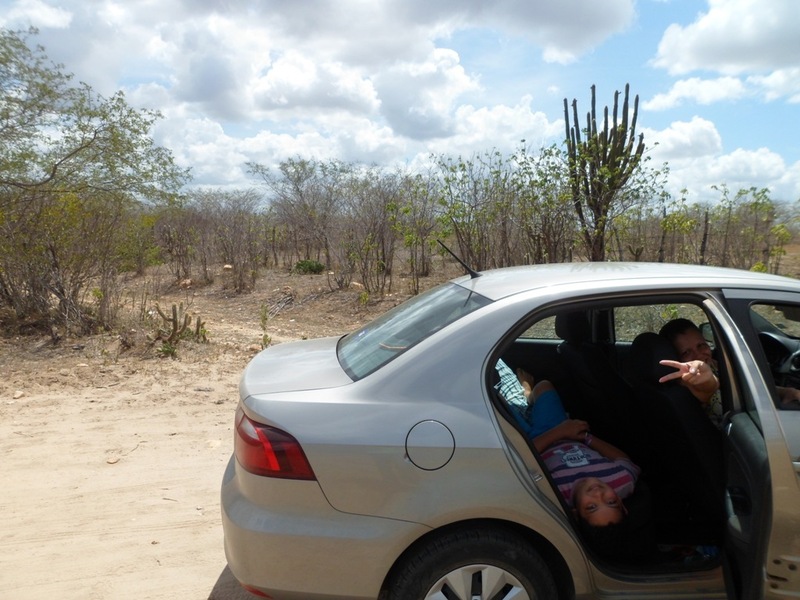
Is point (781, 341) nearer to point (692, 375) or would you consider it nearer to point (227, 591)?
point (692, 375)

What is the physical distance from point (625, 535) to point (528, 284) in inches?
43.5

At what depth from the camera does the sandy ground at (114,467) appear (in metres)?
3.27

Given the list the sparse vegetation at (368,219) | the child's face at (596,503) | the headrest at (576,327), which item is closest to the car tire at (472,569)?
the child's face at (596,503)

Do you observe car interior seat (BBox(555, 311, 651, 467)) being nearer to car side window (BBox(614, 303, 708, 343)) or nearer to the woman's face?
the woman's face

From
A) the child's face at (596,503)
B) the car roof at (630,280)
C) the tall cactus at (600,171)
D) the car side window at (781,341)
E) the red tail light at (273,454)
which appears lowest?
the child's face at (596,503)

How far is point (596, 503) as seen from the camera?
256 cm

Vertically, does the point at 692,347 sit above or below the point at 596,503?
above

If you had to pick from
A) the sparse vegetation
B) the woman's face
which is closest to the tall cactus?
the sparse vegetation

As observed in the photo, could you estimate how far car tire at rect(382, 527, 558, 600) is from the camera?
2.23 m

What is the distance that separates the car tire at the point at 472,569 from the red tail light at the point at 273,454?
1.63 ft

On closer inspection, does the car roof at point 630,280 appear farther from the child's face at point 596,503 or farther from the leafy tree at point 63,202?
the leafy tree at point 63,202

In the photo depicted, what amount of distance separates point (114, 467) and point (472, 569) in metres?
3.37

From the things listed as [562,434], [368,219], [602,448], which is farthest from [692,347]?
[368,219]

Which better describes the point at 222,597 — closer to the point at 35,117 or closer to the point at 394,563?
the point at 394,563
